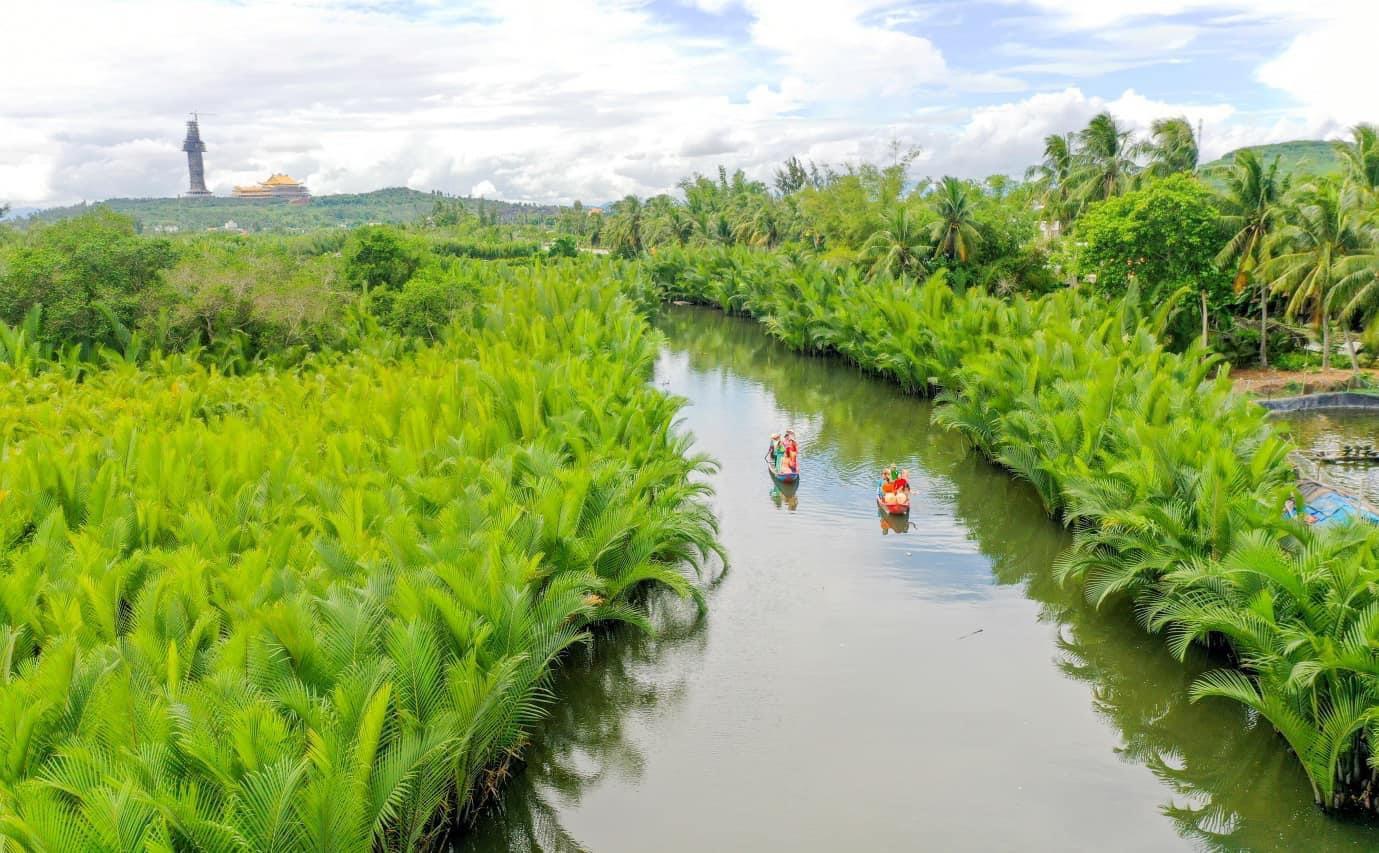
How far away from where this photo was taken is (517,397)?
15.4m

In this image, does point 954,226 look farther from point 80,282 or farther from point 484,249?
point 484,249

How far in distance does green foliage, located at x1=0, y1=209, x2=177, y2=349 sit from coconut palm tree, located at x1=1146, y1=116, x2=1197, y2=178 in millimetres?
36361

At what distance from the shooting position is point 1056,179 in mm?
50625

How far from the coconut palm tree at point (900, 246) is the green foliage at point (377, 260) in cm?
1510

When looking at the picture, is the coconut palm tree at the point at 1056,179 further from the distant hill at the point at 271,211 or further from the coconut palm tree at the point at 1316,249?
the distant hill at the point at 271,211

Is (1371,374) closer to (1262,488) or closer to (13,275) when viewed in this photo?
(1262,488)

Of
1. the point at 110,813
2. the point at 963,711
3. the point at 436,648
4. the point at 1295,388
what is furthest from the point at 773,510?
the point at 1295,388

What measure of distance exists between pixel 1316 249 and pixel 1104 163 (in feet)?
65.5

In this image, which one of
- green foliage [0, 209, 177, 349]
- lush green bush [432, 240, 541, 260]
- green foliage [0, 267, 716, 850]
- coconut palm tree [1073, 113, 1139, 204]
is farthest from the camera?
lush green bush [432, 240, 541, 260]

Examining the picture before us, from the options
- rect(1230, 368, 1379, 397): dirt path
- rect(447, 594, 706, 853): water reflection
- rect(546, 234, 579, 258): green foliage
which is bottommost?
rect(447, 594, 706, 853): water reflection

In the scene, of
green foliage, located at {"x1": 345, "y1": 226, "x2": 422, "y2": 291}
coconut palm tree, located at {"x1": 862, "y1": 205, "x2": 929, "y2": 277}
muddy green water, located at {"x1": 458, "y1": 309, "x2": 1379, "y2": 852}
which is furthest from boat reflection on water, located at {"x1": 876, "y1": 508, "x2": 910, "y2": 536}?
coconut palm tree, located at {"x1": 862, "y1": 205, "x2": 929, "y2": 277}

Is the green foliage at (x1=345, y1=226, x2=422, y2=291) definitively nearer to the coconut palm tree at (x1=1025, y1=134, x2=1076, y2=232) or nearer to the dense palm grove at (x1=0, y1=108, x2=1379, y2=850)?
the dense palm grove at (x1=0, y1=108, x2=1379, y2=850)

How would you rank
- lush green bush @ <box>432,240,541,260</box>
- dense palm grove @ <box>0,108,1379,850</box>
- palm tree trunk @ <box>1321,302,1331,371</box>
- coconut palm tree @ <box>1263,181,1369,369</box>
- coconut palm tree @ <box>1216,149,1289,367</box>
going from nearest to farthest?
1. dense palm grove @ <box>0,108,1379,850</box>
2. coconut palm tree @ <box>1263,181,1369,369</box>
3. palm tree trunk @ <box>1321,302,1331,371</box>
4. coconut palm tree @ <box>1216,149,1289,367</box>
5. lush green bush @ <box>432,240,541,260</box>

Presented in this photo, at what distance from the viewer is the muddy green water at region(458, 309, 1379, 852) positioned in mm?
8570
